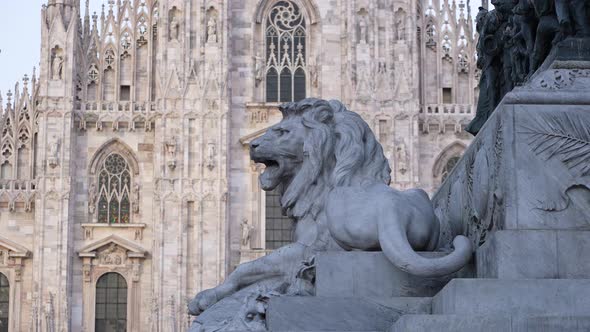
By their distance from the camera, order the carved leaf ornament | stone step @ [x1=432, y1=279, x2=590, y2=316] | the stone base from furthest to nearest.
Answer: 1. the carved leaf ornament
2. the stone base
3. stone step @ [x1=432, y1=279, x2=590, y2=316]

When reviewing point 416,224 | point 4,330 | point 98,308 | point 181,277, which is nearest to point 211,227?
point 181,277

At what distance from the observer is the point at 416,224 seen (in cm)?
434

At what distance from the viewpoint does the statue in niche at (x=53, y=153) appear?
26.6 metres

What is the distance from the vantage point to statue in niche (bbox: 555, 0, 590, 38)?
4.23 metres

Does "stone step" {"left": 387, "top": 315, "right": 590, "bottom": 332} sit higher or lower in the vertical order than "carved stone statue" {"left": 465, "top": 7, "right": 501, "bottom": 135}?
lower

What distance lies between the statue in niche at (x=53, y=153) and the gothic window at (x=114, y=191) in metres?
1.12

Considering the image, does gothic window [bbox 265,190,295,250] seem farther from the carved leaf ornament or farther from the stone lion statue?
the carved leaf ornament

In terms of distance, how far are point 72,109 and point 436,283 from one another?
23399 millimetres

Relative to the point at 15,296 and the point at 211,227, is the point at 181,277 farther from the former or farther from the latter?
the point at 15,296

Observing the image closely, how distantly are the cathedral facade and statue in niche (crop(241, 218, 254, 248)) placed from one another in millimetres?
37

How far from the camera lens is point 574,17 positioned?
4.26 meters

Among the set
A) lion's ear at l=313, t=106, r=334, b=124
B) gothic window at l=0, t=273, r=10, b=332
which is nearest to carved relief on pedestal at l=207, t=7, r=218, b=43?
gothic window at l=0, t=273, r=10, b=332

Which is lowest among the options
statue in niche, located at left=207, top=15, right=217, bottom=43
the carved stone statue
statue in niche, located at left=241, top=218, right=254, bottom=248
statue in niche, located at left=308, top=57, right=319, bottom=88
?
statue in niche, located at left=241, top=218, right=254, bottom=248

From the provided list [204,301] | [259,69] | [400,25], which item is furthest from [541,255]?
[400,25]
